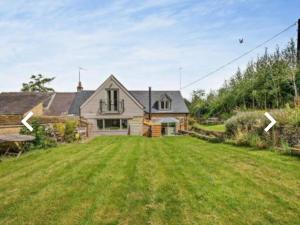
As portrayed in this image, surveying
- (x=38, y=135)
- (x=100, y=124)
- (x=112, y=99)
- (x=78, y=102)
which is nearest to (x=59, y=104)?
(x=78, y=102)

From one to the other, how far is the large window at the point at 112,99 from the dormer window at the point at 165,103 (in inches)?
268

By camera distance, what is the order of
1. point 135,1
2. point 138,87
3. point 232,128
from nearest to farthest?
point 135,1 < point 232,128 < point 138,87

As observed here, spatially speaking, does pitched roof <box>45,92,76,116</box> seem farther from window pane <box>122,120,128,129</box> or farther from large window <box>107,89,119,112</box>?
window pane <box>122,120,128,129</box>

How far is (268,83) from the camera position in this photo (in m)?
28.2

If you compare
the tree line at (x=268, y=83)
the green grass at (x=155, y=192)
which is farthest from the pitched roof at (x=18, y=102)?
the tree line at (x=268, y=83)

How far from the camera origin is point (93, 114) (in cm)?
3531

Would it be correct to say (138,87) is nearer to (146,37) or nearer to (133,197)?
(146,37)

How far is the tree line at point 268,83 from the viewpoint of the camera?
81.5 feet

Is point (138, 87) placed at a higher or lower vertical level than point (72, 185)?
higher

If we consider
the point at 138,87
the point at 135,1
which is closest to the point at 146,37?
the point at 135,1

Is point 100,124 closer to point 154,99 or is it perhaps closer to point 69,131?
point 154,99

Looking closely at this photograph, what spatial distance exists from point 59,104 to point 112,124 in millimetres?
12644

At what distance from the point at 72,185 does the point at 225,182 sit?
12.7 feet

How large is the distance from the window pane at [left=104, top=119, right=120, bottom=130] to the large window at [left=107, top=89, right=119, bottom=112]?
1311 millimetres
